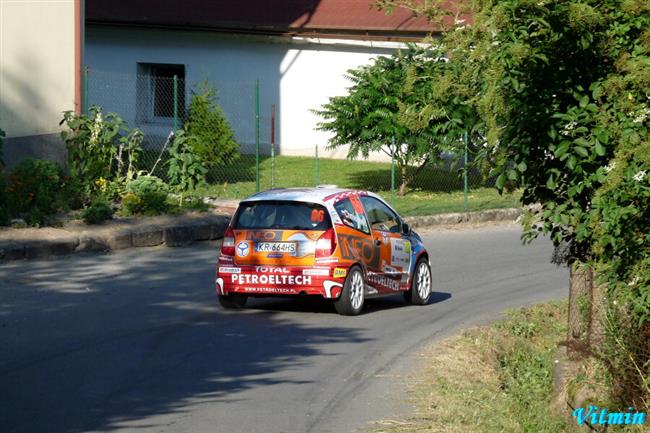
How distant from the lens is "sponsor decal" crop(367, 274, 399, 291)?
15109mm

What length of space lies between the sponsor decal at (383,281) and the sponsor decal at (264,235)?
130cm

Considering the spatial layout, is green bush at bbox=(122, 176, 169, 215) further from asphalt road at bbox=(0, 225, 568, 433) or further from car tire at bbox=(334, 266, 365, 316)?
car tire at bbox=(334, 266, 365, 316)

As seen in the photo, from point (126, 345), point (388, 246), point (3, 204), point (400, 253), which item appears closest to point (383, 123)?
point (3, 204)

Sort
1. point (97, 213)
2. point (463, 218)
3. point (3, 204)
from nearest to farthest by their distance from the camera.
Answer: point (3, 204) → point (97, 213) → point (463, 218)

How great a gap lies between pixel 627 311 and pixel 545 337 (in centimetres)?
498

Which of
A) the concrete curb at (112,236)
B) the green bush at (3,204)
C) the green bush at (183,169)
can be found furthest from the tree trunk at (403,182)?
the green bush at (3,204)

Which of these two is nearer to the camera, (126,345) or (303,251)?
(126,345)

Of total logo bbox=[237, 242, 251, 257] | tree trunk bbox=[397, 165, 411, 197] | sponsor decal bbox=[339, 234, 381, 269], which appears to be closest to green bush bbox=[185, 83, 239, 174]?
tree trunk bbox=[397, 165, 411, 197]

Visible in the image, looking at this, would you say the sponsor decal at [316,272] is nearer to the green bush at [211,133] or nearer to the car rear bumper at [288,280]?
the car rear bumper at [288,280]

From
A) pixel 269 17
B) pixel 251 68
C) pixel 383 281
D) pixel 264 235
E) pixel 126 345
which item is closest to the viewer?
pixel 126 345

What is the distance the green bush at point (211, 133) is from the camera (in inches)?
1099

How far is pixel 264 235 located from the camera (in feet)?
48.0

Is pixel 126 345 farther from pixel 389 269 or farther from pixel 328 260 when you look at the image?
pixel 389 269

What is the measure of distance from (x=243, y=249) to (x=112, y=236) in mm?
5250
